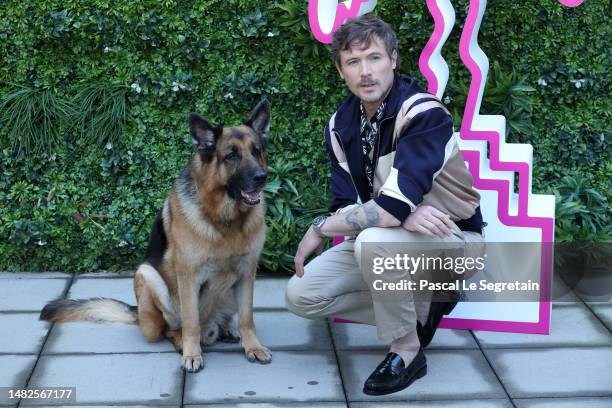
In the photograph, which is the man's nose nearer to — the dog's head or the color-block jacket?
the color-block jacket

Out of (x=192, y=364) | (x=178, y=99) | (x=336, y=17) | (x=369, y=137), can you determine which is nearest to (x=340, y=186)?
(x=369, y=137)

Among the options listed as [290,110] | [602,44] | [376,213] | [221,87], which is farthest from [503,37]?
[376,213]

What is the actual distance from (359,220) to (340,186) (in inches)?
16.4

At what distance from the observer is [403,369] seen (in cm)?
400

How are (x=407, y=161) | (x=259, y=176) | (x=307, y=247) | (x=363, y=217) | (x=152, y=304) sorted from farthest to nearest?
(x=152, y=304) → (x=307, y=247) → (x=259, y=176) → (x=363, y=217) → (x=407, y=161)

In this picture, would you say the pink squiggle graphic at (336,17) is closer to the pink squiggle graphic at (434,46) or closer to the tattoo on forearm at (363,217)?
the pink squiggle graphic at (434,46)

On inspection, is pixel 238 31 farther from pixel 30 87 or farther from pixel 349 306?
pixel 349 306

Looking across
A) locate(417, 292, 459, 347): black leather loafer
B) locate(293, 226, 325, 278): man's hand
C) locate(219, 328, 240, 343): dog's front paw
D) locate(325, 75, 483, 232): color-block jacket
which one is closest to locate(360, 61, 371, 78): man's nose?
locate(325, 75, 483, 232): color-block jacket

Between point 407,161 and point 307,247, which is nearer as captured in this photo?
point 407,161

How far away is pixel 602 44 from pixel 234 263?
308 centimetres

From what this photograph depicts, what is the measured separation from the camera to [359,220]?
395 centimetres

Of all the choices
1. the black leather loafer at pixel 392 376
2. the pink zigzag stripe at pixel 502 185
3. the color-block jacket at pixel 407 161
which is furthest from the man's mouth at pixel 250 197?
the pink zigzag stripe at pixel 502 185

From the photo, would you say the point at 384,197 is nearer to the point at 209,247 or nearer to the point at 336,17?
the point at 209,247

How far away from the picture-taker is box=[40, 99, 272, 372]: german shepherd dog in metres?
4.10
